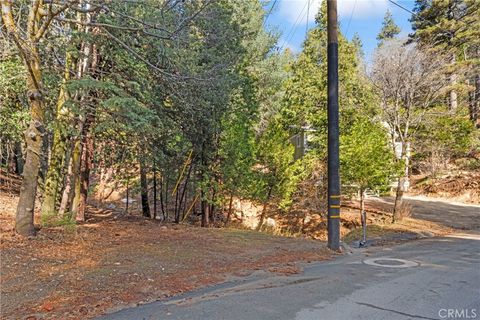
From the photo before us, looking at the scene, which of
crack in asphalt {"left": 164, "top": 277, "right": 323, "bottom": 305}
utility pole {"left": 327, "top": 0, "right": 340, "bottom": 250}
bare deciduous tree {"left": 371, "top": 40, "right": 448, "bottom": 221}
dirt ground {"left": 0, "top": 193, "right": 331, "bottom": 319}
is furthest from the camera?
bare deciduous tree {"left": 371, "top": 40, "right": 448, "bottom": 221}

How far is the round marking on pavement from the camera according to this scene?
690 cm

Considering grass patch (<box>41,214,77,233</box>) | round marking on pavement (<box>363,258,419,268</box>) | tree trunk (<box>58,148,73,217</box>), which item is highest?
tree trunk (<box>58,148,73,217</box>)

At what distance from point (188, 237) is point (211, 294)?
14.6 feet

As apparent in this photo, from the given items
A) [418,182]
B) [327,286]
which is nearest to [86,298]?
[327,286]

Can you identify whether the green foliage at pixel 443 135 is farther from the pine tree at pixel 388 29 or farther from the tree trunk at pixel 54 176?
the pine tree at pixel 388 29

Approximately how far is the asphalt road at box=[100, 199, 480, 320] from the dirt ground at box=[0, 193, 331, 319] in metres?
0.44

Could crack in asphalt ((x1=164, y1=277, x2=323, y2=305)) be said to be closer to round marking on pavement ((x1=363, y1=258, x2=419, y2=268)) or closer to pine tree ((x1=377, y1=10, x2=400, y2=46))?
round marking on pavement ((x1=363, y1=258, x2=419, y2=268))

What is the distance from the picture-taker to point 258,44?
18.7m

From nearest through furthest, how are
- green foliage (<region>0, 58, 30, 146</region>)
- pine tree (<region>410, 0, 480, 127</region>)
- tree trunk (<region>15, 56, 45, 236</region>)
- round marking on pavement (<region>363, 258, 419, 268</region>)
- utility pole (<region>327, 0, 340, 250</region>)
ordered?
1. tree trunk (<region>15, 56, 45, 236</region>)
2. round marking on pavement (<region>363, 258, 419, 268</region>)
3. green foliage (<region>0, 58, 30, 146</region>)
4. utility pole (<region>327, 0, 340, 250</region>)
5. pine tree (<region>410, 0, 480, 127</region>)

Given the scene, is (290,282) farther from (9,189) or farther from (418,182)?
(418,182)

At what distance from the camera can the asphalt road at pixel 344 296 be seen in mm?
4027

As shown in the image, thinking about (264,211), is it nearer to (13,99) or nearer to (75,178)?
(75,178)

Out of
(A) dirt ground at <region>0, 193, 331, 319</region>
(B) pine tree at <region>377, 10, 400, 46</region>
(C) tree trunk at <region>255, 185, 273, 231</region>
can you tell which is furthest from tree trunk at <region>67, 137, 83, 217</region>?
(B) pine tree at <region>377, 10, 400, 46</region>

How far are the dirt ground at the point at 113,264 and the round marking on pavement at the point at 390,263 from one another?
1043mm
